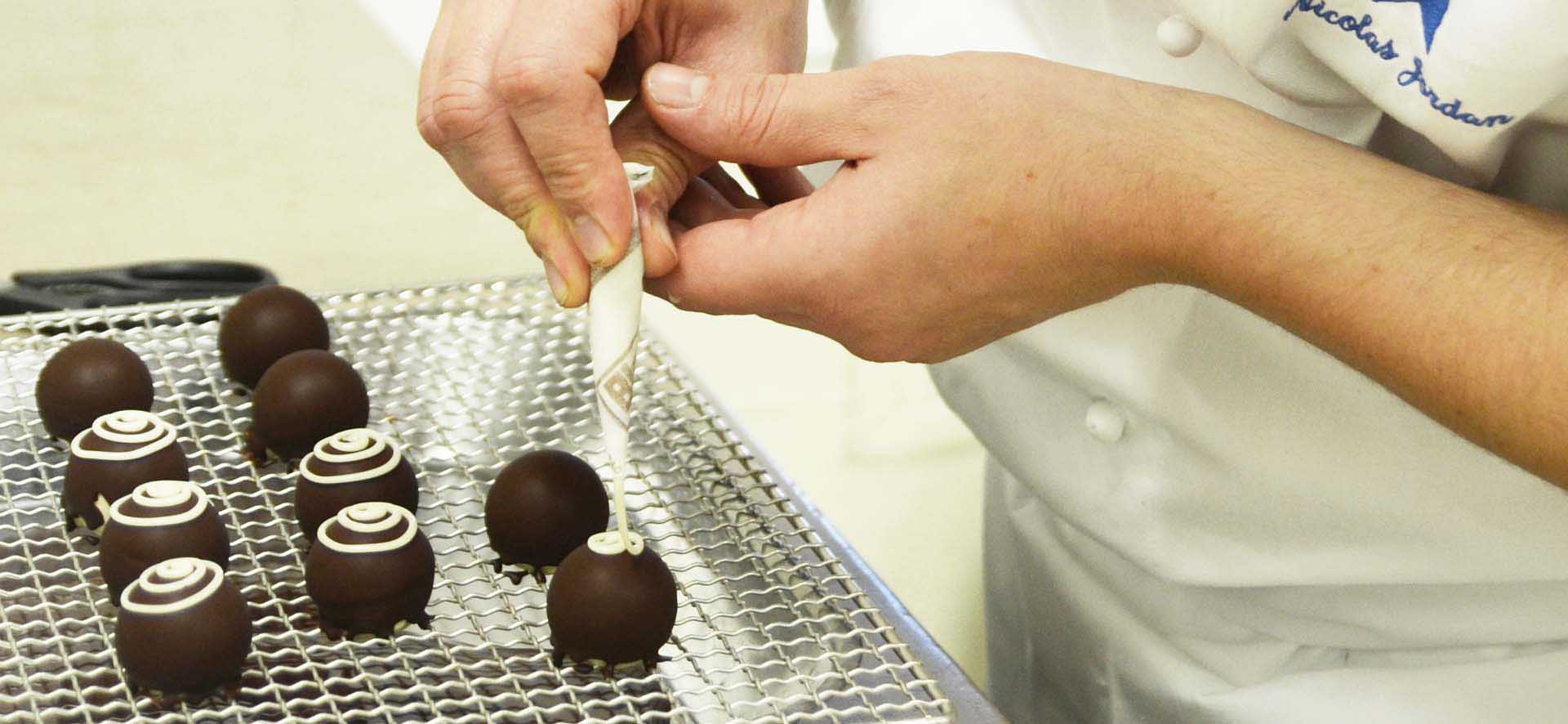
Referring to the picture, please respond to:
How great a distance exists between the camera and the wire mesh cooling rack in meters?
0.67

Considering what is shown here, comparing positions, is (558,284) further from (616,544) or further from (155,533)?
(155,533)

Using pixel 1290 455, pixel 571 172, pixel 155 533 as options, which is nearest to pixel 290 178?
pixel 155 533

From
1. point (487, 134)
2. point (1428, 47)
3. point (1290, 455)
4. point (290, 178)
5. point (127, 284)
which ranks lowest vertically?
point (290, 178)

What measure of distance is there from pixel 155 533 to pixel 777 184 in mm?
398

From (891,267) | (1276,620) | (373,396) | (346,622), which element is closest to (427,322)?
(373,396)

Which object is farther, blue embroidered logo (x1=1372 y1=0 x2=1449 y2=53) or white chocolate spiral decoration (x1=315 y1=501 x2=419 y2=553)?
white chocolate spiral decoration (x1=315 y1=501 x2=419 y2=553)

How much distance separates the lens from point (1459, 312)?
20.9 inches

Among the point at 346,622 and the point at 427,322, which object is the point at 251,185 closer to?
the point at 427,322

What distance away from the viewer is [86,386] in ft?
2.83

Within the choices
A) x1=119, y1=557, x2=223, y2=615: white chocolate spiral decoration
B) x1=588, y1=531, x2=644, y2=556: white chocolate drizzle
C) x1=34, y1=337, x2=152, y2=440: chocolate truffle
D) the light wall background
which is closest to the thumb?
x1=588, y1=531, x2=644, y2=556: white chocolate drizzle

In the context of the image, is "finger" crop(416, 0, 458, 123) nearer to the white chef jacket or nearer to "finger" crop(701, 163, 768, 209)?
"finger" crop(701, 163, 768, 209)

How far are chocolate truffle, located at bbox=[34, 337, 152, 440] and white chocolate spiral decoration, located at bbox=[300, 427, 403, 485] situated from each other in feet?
0.45

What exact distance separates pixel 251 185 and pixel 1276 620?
1.40 meters

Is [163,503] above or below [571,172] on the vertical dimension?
below
